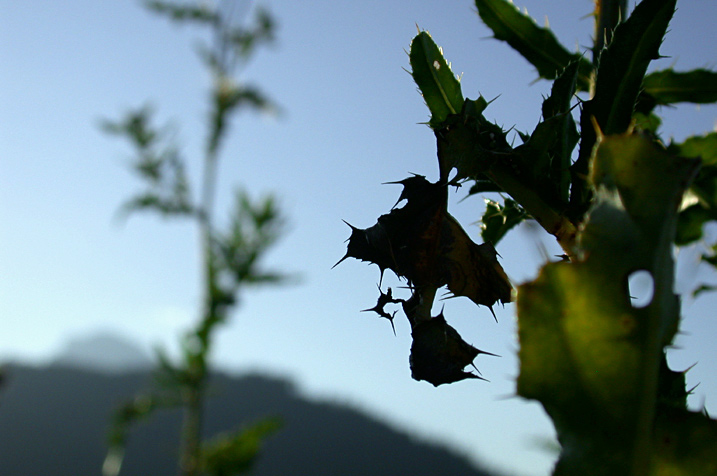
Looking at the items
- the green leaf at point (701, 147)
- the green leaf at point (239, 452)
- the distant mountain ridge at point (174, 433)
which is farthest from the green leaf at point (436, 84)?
the distant mountain ridge at point (174, 433)

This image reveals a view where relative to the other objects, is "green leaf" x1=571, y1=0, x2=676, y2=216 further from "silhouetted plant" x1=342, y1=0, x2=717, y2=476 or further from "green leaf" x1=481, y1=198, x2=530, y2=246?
"green leaf" x1=481, y1=198, x2=530, y2=246

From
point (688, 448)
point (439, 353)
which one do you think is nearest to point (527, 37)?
point (439, 353)

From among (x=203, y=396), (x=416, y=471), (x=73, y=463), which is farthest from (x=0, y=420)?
(x=203, y=396)

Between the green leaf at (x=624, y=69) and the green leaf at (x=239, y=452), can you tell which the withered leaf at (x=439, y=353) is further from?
the green leaf at (x=239, y=452)

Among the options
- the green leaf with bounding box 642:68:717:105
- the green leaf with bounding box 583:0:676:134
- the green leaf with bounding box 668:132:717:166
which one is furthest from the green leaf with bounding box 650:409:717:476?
the green leaf with bounding box 642:68:717:105

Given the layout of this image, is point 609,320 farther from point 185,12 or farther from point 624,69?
point 185,12

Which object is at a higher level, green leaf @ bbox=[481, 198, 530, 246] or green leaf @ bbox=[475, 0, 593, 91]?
green leaf @ bbox=[475, 0, 593, 91]

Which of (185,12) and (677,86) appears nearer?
(677,86)
